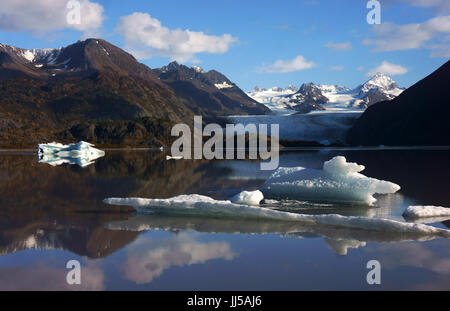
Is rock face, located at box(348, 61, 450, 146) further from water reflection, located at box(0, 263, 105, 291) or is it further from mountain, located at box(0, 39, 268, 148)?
water reflection, located at box(0, 263, 105, 291)

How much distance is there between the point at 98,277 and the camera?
22.0 ft

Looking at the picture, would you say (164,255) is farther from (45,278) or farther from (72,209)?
(72,209)

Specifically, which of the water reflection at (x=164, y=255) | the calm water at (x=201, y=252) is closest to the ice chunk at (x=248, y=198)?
the calm water at (x=201, y=252)

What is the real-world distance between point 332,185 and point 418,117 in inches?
3522

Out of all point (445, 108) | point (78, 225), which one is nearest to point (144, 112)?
point (445, 108)

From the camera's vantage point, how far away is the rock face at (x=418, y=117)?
87.1m

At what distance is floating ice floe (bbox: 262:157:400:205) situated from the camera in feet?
44.4

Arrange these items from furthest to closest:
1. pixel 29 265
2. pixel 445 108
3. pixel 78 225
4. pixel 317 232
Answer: pixel 445 108 → pixel 78 225 → pixel 317 232 → pixel 29 265

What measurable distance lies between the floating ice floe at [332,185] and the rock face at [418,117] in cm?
7997
